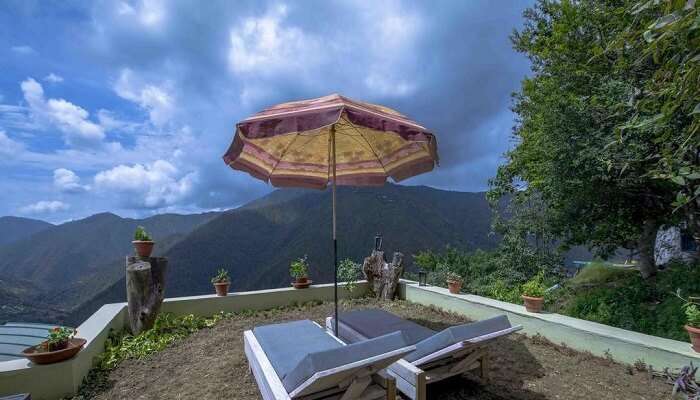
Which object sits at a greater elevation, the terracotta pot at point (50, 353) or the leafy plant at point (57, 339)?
the leafy plant at point (57, 339)

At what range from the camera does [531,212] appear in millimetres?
9594

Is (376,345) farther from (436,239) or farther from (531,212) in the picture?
(436,239)

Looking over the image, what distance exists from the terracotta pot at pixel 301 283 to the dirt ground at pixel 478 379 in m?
2.21

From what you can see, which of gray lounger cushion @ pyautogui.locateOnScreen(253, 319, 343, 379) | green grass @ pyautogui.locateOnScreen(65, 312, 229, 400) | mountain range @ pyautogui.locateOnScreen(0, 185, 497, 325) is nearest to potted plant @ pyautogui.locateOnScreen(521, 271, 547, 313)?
gray lounger cushion @ pyautogui.locateOnScreen(253, 319, 343, 379)

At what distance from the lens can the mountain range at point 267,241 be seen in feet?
104

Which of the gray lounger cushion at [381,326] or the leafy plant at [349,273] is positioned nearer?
the gray lounger cushion at [381,326]

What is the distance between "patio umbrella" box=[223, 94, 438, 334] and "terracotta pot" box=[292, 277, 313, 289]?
264cm

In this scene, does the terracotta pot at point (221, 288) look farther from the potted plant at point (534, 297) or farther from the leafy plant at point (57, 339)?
the potted plant at point (534, 297)

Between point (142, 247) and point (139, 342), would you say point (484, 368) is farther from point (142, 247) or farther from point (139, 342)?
point (142, 247)

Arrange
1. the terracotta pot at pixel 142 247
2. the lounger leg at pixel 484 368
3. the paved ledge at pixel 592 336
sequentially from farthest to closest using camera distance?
the terracotta pot at pixel 142 247 < the paved ledge at pixel 592 336 < the lounger leg at pixel 484 368

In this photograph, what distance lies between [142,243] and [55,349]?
77.0 inches

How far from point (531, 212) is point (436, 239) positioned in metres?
24.2

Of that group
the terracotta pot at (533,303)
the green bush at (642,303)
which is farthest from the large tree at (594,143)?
the terracotta pot at (533,303)

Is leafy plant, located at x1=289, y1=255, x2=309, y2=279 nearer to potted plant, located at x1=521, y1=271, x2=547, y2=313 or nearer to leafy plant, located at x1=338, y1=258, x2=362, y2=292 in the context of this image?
leafy plant, located at x1=338, y1=258, x2=362, y2=292
